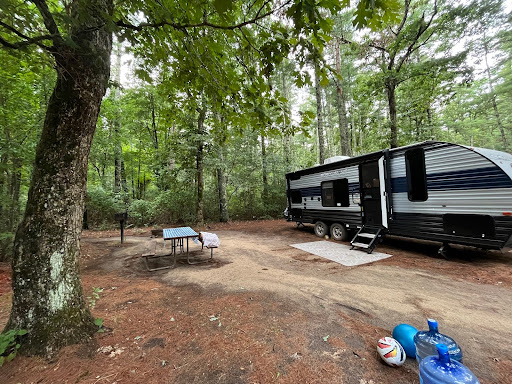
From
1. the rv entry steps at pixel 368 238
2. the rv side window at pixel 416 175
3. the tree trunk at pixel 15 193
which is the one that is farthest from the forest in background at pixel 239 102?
the rv entry steps at pixel 368 238

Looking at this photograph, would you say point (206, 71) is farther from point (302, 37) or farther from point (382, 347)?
point (382, 347)

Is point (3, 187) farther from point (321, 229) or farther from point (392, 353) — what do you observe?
point (321, 229)

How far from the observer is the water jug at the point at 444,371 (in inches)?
48.5

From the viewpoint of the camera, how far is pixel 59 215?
200 centimetres

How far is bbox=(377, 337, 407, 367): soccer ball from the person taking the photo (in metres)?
1.72

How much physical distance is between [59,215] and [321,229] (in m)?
7.56

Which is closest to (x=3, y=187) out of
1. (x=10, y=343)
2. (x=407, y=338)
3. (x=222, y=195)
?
(x=10, y=343)

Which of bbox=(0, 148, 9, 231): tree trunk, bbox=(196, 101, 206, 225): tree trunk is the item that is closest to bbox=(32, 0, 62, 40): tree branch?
bbox=(0, 148, 9, 231): tree trunk

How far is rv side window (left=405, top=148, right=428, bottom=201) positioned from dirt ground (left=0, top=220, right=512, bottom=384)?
5.22ft

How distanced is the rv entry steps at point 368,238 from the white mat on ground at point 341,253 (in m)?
0.18

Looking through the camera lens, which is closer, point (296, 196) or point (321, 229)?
point (321, 229)

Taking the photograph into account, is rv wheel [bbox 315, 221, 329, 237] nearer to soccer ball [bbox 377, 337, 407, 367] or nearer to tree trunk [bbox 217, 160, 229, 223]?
tree trunk [bbox 217, 160, 229, 223]

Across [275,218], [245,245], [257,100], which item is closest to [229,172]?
[275,218]

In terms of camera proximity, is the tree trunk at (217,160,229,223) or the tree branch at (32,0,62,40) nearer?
the tree branch at (32,0,62,40)
